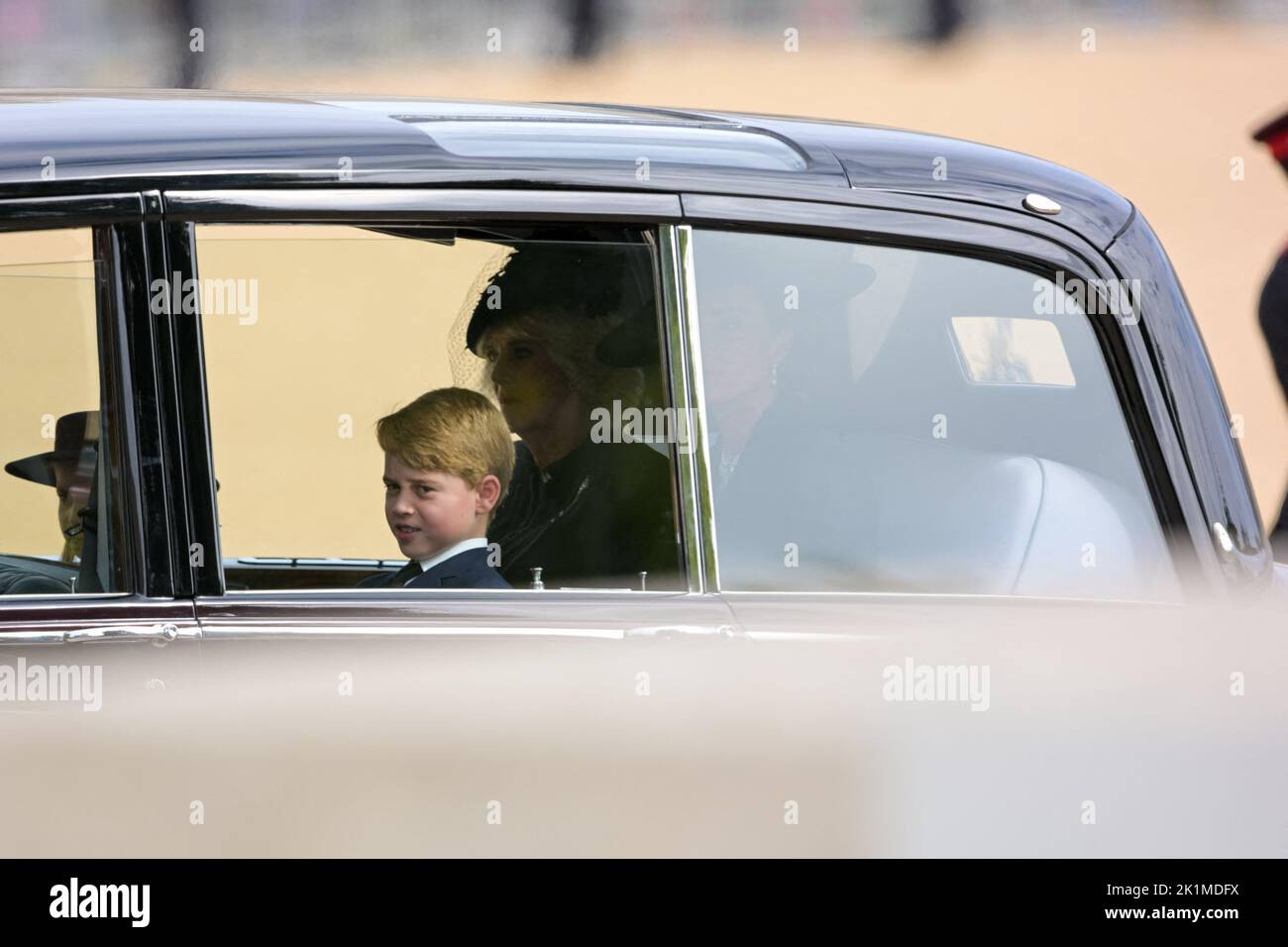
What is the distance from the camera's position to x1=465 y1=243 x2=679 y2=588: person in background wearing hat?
1.97 m

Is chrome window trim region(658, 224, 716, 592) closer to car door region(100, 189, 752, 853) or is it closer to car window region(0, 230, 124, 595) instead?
car door region(100, 189, 752, 853)

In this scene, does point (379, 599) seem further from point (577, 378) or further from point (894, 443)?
point (894, 443)

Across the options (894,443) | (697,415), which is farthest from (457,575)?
(894,443)

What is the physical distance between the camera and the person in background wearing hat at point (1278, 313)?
4078mm

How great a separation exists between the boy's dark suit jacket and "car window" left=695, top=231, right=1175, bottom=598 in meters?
0.31

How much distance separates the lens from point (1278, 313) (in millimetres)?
4117

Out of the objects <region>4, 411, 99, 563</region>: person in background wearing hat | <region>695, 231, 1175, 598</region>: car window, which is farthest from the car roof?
<region>4, 411, 99, 563</region>: person in background wearing hat

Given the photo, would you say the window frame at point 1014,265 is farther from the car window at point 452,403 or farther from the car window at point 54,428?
the car window at point 54,428

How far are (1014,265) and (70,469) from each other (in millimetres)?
1294

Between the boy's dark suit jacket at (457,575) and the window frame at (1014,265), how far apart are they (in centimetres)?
29

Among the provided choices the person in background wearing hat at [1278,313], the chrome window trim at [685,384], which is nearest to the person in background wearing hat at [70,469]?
the chrome window trim at [685,384]
